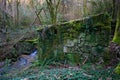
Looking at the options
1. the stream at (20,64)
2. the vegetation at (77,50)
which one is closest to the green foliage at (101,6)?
the vegetation at (77,50)

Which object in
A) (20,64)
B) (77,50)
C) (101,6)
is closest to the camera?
(77,50)

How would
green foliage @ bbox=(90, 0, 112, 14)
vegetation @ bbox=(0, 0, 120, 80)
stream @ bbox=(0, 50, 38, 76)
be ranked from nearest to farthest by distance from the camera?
1. vegetation @ bbox=(0, 0, 120, 80)
2. stream @ bbox=(0, 50, 38, 76)
3. green foliage @ bbox=(90, 0, 112, 14)

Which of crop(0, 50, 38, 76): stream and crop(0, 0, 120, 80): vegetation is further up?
crop(0, 0, 120, 80): vegetation

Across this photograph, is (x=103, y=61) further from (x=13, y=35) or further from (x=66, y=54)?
(x=13, y=35)

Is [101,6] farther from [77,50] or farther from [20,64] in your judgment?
[20,64]

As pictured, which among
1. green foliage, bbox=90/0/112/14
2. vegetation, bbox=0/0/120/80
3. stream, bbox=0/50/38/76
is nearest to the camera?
vegetation, bbox=0/0/120/80

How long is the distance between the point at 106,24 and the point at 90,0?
157 inches

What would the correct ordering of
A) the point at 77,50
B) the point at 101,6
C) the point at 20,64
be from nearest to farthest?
the point at 77,50, the point at 20,64, the point at 101,6

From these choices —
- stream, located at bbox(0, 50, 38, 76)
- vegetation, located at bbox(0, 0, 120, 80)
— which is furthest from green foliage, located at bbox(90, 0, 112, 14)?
stream, located at bbox(0, 50, 38, 76)

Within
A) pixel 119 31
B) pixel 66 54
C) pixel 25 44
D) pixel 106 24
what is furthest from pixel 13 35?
pixel 119 31

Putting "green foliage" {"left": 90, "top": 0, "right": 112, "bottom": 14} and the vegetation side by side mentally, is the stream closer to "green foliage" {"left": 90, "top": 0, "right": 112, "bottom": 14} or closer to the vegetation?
the vegetation

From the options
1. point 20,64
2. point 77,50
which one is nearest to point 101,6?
point 77,50

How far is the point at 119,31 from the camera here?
19.5 ft

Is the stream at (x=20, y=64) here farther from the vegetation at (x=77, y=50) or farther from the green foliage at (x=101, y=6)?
the green foliage at (x=101, y=6)
